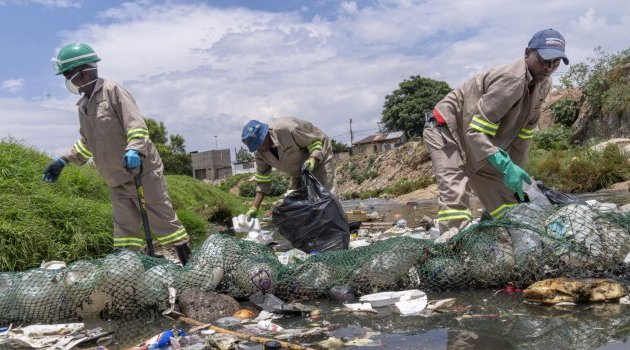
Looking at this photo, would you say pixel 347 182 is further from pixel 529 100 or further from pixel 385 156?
pixel 529 100

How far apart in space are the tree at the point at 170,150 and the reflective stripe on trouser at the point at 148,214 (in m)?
33.7

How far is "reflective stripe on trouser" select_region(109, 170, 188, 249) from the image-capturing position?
14.7 ft

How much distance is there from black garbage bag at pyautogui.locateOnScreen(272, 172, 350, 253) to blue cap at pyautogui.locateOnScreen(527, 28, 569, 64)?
2.04 meters

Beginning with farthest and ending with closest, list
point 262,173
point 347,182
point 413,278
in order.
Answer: point 347,182, point 262,173, point 413,278

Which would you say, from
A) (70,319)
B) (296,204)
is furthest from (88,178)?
(70,319)

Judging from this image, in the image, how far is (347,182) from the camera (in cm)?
4006

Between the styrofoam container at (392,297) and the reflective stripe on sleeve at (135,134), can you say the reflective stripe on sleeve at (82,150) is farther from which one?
the styrofoam container at (392,297)

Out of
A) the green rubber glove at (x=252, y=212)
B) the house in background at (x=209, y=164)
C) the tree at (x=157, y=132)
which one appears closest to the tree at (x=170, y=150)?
the tree at (x=157, y=132)

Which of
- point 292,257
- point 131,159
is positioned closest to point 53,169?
point 131,159

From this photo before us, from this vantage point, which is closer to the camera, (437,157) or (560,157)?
(437,157)

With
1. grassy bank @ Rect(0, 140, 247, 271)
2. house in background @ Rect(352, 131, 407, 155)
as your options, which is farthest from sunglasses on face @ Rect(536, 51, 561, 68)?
house in background @ Rect(352, 131, 407, 155)

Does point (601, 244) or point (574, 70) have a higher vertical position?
point (574, 70)

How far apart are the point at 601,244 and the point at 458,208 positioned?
3.41 feet

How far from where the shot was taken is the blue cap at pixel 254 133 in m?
5.05
